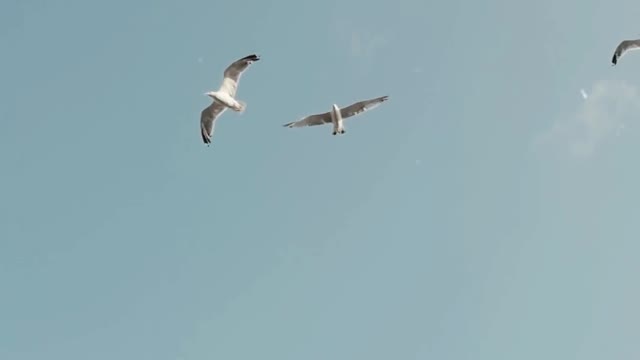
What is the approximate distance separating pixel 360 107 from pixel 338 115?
1494 mm

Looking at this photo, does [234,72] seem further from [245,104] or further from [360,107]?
[360,107]

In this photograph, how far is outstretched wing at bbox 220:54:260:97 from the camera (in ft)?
230

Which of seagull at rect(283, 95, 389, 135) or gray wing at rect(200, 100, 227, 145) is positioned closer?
seagull at rect(283, 95, 389, 135)

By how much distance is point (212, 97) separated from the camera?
69625mm

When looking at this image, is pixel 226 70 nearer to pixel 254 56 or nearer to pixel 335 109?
pixel 254 56

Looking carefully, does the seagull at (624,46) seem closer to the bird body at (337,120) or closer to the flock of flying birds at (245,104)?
the flock of flying birds at (245,104)

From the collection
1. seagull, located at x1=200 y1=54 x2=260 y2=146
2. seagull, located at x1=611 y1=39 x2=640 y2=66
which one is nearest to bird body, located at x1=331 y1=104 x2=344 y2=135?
seagull, located at x1=200 y1=54 x2=260 y2=146

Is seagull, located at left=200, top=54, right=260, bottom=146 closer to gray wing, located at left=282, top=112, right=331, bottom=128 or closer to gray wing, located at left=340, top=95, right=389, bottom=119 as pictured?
gray wing, located at left=282, top=112, right=331, bottom=128

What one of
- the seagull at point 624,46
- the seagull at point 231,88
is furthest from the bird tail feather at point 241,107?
the seagull at point 624,46

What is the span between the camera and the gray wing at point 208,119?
7320 centimetres

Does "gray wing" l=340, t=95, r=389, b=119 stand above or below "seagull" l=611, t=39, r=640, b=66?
below

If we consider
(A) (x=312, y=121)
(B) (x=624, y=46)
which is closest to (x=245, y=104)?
(A) (x=312, y=121)

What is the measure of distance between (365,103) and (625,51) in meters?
17.1

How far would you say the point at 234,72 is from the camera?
231 feet
